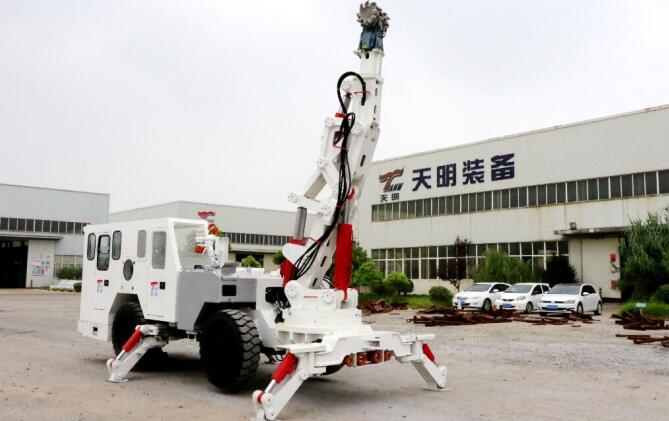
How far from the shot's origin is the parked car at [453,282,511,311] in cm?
2716

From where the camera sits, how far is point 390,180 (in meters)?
48.8

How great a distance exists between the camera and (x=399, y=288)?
120ft

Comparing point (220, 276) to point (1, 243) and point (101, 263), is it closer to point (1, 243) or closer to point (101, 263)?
point (101, 263)

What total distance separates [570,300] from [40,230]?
54.5 metres

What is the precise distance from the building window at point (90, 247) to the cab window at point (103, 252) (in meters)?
0.22

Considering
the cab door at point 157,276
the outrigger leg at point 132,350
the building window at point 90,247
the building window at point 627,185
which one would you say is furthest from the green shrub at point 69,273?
the outrigger leg at point 132,350

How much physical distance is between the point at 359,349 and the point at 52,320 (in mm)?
17005

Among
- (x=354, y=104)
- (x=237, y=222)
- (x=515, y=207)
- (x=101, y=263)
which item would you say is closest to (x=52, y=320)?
(x=101, y=263)

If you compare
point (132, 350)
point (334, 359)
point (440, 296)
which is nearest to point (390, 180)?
point (440, 296)

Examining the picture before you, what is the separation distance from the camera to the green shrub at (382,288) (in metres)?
34.9

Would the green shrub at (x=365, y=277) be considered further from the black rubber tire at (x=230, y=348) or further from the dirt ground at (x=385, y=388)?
the black rubber tire at (x=230, y=348)

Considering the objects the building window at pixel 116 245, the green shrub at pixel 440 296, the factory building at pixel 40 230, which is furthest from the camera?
the factory building at pixel 40 230

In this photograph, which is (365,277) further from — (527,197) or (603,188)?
(603,188)

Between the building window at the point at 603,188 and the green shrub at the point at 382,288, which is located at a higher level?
the building window at the point at 603,188
